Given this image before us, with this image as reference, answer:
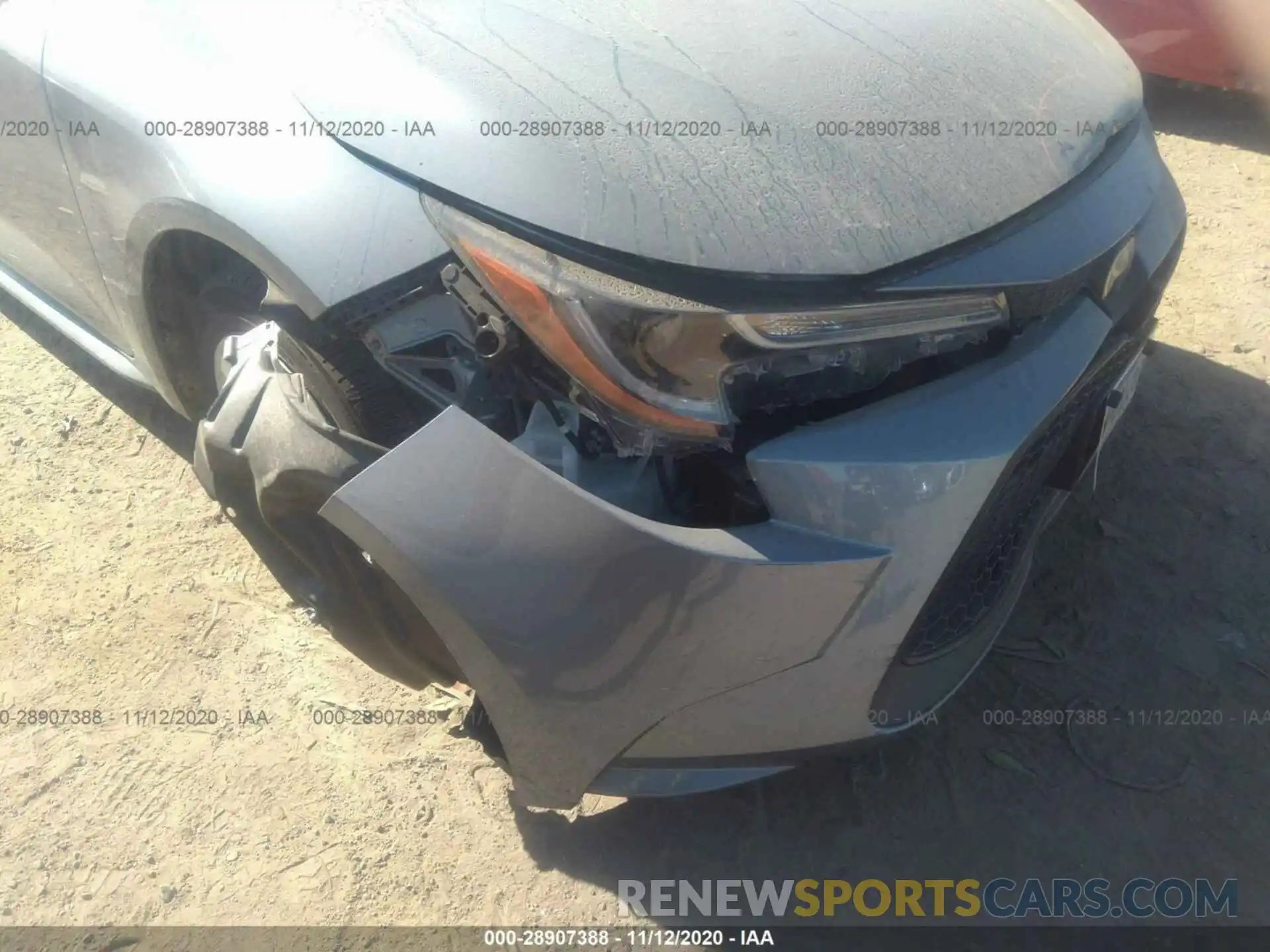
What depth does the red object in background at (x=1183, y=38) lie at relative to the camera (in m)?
4.44

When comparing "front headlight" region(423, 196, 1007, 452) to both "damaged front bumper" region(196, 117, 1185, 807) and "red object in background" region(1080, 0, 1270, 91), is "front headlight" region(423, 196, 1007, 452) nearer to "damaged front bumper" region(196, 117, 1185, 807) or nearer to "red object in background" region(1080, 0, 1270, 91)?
"damaged front bumper" region(196, 117, 1185, 807)

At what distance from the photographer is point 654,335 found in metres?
1.58

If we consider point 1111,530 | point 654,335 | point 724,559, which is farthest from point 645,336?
point 1111,530

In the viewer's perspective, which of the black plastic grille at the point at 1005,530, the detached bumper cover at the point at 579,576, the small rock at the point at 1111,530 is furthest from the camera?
the small rock at the point at 1111,530

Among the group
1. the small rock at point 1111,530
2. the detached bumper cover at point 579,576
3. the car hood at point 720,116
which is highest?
the car hood at point 720,116

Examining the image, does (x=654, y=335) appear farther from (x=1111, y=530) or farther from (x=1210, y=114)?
(x=1210, y=114)

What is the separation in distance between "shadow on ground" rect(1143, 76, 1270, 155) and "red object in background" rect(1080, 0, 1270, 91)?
5.9 inches

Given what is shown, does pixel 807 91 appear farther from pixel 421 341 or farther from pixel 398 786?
pixel 398 786

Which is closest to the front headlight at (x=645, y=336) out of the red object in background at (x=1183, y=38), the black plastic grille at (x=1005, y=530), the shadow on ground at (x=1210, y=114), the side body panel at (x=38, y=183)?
the black plastic grille at (x=1005, y=530)

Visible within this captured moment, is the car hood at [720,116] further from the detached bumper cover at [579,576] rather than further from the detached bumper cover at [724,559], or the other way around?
the detached bumper cover at [579,576]

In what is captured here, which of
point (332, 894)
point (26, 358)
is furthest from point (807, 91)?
point (26, 358)

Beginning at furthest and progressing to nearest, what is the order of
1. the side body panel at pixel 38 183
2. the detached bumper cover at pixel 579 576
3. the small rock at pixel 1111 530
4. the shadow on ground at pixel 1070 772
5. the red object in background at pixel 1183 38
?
the red object in background at pixel 1183 38 < the small rock at pixel 1111 530 < the side body panel at pixel 38 183 < the shadow on ground at pixel 1070 772 < the detached bumper cover at pixel 579 576

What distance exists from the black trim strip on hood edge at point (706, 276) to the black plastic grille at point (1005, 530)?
0.36m

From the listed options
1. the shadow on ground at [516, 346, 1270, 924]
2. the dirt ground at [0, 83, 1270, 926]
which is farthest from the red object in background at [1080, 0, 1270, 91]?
the shadow on ground at [516, 346, 1270, 924]
